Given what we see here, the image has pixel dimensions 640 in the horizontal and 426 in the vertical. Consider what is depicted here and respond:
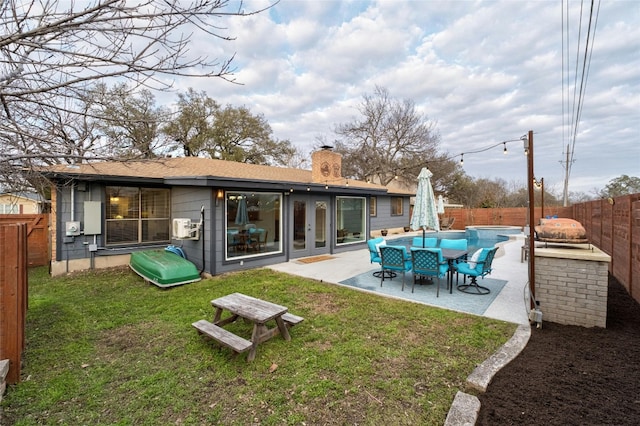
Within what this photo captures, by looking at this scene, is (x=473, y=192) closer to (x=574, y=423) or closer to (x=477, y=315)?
(x=477, y=315)

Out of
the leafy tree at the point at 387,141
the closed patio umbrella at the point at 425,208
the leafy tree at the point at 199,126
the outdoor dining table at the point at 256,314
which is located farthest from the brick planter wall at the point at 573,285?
the leafy tree at the point at 387,141

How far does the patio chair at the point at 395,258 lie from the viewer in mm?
5662

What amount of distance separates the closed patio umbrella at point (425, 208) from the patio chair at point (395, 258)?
44.7 inches

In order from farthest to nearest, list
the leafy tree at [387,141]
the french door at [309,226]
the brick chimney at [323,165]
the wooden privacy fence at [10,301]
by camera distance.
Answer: the leafy tree at [387,141] < the brick chimney at [323,165] < the french door at [309,226] < the wooden privacy fence at [10,301]

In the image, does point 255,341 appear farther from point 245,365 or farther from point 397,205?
point 397,205

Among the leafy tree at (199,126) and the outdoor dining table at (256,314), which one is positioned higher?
the leafy tree at (199,126)

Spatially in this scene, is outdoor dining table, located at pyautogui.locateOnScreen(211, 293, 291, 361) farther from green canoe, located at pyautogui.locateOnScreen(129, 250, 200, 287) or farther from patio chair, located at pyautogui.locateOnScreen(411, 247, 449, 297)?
patio chair, located at pyautogui.locateOnScreen(411, 247, 449, 297)

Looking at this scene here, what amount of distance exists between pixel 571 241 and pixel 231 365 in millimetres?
4988

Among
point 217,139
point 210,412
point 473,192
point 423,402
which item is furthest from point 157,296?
point 473,192

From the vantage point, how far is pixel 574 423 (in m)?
1.98

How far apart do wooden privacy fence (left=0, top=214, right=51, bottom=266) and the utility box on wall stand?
2.06 metres

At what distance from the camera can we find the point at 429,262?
5.35 m

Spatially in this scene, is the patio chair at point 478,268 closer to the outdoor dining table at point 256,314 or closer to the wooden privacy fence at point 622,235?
the wooden privacy fence at point 622,235

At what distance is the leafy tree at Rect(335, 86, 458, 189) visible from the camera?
2406 centimetres
